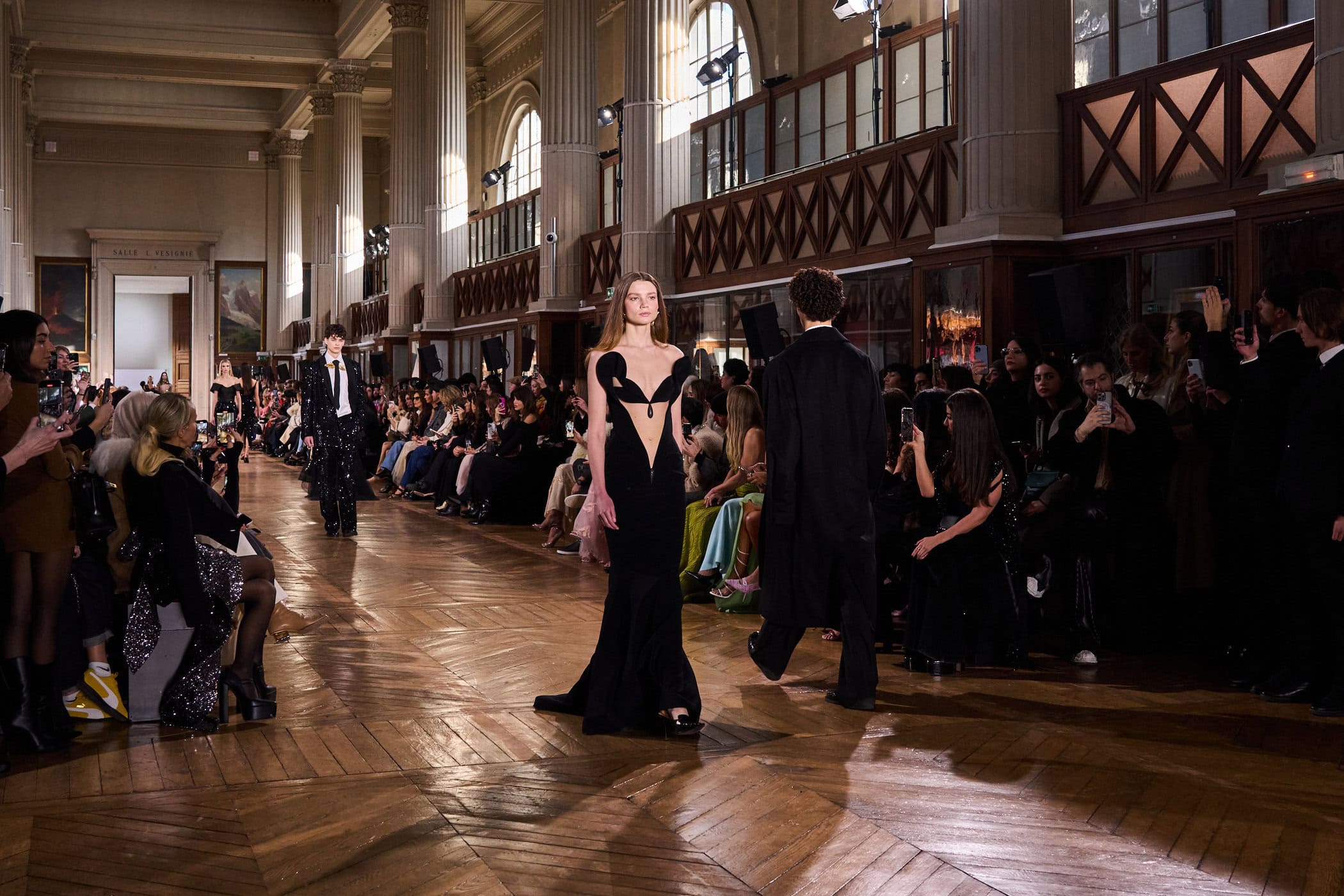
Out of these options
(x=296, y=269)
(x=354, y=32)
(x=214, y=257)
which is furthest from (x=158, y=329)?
(x=354, y=32)

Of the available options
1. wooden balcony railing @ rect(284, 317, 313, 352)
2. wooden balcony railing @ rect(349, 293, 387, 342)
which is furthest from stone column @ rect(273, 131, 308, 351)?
wooden balcony railing @ rect(349, 293, 387, 342)

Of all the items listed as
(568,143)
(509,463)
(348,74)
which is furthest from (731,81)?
(348,74)

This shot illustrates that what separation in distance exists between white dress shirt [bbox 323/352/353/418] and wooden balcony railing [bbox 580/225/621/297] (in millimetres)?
5204

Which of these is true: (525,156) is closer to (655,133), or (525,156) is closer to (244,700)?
(655,133)

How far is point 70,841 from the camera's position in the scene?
11.1 feet

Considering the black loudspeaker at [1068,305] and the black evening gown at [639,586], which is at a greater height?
the black loudspeaker at [1068,305]

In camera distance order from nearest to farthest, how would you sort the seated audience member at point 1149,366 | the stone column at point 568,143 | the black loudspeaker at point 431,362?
the seated audience member at point 1149,366 < the stone column at point 568,143 < the black loudspeaker at point 431,362

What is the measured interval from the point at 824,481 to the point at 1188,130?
14.4 feet

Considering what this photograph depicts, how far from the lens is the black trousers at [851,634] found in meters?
4.67

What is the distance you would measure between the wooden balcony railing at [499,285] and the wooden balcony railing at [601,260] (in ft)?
3.72

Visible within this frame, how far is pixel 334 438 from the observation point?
10664mm

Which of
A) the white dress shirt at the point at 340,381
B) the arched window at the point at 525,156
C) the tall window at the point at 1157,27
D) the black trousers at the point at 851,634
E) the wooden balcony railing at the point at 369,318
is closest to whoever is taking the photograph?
the black trousers at the point at 851,634

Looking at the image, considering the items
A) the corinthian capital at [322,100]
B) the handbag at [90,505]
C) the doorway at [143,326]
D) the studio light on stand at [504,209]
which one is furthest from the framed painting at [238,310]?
the handbag at [90,505]

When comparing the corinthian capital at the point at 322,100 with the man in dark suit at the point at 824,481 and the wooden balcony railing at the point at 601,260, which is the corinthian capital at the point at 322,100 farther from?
the man in dark suit at the point at 824,481
